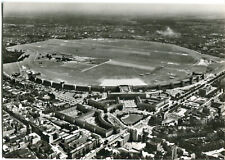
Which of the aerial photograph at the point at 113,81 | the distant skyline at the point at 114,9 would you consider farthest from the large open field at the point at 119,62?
the distant skyline at the point at 114,9

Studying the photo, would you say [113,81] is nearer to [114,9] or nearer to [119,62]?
[119,62]

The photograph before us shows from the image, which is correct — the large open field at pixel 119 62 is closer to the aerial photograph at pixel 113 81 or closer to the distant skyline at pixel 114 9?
the aerial photograph at pixel 113 81

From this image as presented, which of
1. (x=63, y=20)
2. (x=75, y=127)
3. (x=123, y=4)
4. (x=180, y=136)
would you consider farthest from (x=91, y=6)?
(x=180, y=136)

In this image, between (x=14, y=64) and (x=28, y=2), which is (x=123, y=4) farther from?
(x=14, y=64)

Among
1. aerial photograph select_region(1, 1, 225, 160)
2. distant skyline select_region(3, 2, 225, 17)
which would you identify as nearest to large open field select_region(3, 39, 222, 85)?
aerial photograph select_region(1, 1, 225, 160)

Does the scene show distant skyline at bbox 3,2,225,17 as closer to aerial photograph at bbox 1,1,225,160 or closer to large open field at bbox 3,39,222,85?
aerial photograph at bbox 1,1,225,160
